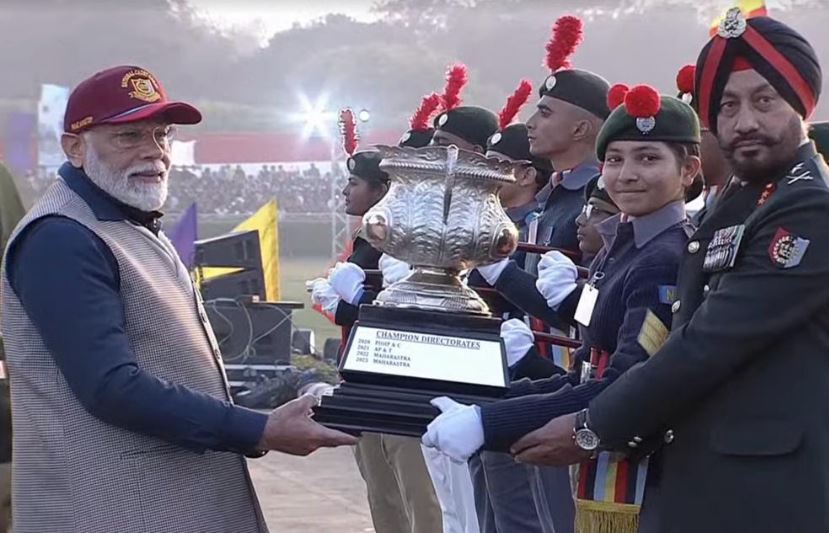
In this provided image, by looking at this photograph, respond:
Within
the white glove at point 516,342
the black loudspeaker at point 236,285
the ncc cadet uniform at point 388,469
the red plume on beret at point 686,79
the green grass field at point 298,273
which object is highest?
the red plume on beret at point 686,79

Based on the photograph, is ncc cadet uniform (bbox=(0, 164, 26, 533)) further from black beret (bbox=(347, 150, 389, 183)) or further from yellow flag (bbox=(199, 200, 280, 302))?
yellow flag (bbox=(199, 200, 280, 302))

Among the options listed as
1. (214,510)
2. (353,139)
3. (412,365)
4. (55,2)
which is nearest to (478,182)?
(412,365)

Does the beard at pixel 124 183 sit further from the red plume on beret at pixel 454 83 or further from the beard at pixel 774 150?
the red plume on beret at pixel 454 83

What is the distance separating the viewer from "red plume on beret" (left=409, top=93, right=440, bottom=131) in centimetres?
491

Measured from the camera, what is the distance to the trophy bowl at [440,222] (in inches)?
103

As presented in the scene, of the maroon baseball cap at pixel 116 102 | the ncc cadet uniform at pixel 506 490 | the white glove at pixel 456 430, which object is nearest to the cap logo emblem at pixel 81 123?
the maroon baseball cap at pixel 116 102

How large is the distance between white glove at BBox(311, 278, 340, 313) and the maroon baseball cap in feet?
5.45

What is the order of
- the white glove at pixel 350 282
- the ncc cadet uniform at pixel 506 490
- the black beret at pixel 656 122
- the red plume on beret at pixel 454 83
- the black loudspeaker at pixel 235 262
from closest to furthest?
1. the black beret at pixel 656 122
2. the ncc cadet uniform at pixel 506 490
3. the white glove at pixel 350 282
4. the red plume on beret at pixel 454 83
5. the black loudspeaker at pixel 235 262

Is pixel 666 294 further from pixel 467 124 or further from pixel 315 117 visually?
pixel 315 117

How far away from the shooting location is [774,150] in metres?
2.23

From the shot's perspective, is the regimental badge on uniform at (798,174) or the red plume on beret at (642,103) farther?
the red plume on beret at (642,103)

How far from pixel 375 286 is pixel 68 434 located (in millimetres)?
1855

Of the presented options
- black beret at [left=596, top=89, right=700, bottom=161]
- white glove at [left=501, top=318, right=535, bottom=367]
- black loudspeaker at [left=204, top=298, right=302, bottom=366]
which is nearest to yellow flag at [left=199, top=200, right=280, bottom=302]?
black loudspeaker at [left=204, top=298, right=302, bottom=366]

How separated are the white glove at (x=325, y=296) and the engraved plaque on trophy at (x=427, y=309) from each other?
4.93ft
